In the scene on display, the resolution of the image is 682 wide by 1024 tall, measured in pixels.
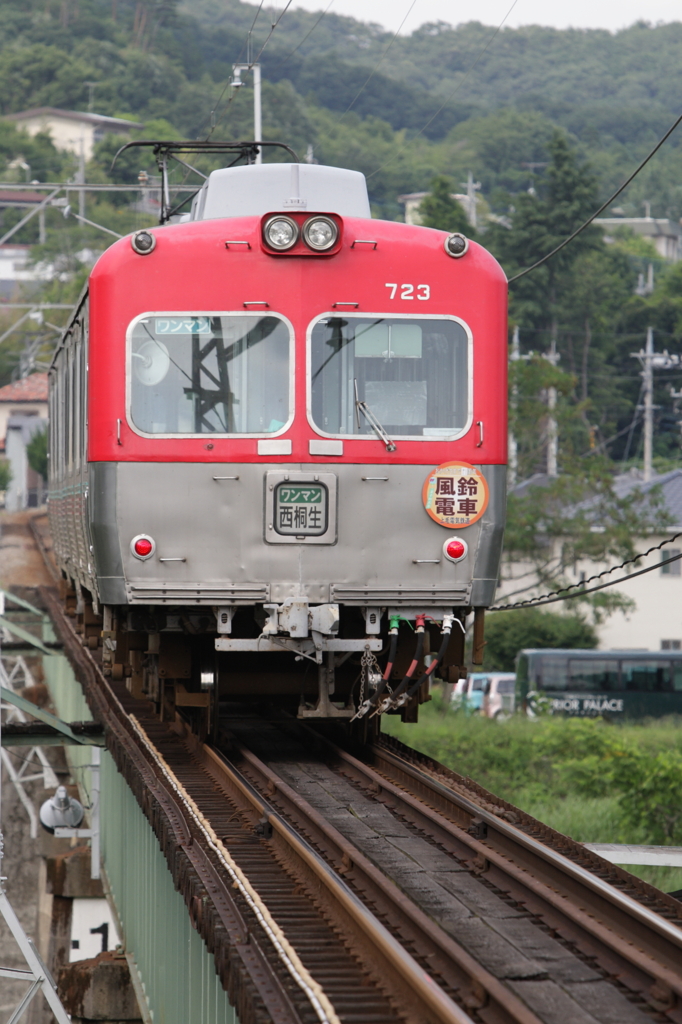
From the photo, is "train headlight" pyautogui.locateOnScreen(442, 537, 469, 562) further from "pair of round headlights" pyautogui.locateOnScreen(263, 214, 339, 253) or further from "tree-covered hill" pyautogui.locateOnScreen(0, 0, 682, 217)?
"tree-covered hill" pyautogui.locateOnScreen(0, 0, 682, 217)

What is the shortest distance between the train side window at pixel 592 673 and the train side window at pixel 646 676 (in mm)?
291

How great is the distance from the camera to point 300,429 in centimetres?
876

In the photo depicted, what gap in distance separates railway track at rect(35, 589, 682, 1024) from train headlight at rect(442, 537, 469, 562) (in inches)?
57.3

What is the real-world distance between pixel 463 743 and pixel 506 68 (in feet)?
499

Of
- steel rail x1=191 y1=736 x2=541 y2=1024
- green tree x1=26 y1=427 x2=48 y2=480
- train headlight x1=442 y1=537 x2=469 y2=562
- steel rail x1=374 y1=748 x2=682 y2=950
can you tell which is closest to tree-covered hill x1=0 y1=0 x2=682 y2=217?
green tree x1=26 y1=427 x2=48 y2=480

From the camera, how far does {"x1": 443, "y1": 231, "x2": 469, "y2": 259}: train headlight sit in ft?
29.5

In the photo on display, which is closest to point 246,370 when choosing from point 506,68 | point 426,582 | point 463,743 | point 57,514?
point 426,582

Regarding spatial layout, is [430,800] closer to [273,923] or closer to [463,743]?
[273,923]

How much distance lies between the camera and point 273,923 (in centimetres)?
597

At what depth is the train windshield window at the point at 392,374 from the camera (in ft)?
29.1

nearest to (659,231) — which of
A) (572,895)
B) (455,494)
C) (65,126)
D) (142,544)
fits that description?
(65,126)

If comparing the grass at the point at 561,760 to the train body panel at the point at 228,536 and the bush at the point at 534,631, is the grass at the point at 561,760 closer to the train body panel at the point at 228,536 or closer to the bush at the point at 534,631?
the bush at the point at 534,631

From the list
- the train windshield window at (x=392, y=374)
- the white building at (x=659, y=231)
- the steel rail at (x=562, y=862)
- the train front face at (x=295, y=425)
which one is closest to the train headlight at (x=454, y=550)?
the train front face at (x=295, y=425)

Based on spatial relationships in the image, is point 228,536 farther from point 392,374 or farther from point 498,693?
point 498,693
